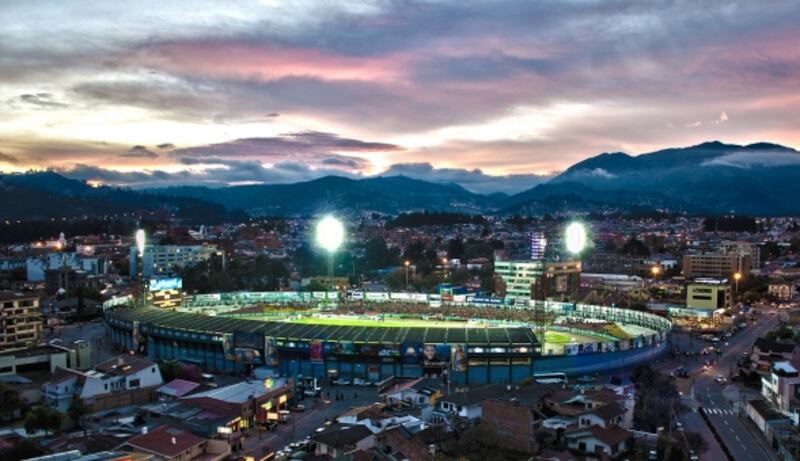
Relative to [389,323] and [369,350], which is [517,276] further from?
[369,350]

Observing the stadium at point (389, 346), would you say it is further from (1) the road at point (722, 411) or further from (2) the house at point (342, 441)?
(2) the house at point (342, 441)

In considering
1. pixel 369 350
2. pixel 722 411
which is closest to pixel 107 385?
pixel 369 350

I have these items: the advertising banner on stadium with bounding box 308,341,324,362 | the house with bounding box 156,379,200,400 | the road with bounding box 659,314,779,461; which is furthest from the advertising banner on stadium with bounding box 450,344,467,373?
the house with bounding box 156,379,200,400

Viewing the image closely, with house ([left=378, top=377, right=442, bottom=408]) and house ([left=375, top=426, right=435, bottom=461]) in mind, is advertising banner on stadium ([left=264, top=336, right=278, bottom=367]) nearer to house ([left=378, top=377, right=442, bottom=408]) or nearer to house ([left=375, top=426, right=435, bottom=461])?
house ([left=378, top=377, right=442, bottom=408])

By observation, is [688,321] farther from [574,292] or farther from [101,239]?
[101,239]

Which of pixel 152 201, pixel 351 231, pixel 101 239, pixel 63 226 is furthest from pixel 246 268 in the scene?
pixel 152 201
